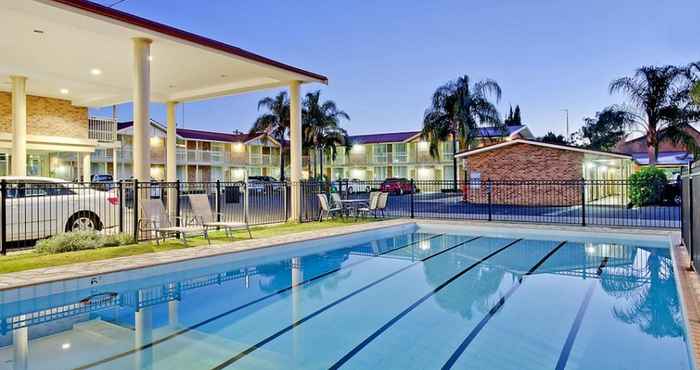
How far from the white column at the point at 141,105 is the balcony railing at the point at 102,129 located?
1189 centimetres

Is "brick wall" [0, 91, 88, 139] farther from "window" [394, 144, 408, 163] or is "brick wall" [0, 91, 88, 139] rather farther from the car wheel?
"window" [394, 144, 408, 163]

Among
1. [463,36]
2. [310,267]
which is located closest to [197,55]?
[310,267]

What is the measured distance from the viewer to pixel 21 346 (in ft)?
Result: 15.2

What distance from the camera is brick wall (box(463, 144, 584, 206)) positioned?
67.4 feet

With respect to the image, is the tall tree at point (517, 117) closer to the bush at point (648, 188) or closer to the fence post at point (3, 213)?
the bush at point (648, 188)

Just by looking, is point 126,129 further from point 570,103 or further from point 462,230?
point 570,103

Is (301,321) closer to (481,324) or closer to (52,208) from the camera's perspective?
(481,324)

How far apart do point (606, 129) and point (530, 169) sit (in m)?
15.4

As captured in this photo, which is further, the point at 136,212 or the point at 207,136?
the point at 207,136

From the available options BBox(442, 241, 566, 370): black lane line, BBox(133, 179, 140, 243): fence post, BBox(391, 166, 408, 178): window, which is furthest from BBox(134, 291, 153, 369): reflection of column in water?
BBox(391, 166, 408, 178): window

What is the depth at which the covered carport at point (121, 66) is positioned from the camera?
9062 mm

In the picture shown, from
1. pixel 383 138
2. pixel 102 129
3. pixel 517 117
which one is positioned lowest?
pixel 102 129

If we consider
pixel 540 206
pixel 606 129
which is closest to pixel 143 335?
pixel 540 206

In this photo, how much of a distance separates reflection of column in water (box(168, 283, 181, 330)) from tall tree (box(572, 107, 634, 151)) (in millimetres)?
26025
